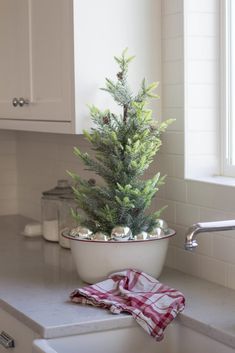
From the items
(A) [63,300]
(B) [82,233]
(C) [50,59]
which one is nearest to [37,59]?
(C) [50,59]

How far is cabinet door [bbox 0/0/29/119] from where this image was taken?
10.0ft

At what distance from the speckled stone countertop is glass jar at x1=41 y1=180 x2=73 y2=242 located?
0.17 m

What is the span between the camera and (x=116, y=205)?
8.20 feet

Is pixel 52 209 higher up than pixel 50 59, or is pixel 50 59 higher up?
pixel 50 59

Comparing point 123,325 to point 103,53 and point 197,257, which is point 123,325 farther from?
point 103,53

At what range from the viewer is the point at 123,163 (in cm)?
252

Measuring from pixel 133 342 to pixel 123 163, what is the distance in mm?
578

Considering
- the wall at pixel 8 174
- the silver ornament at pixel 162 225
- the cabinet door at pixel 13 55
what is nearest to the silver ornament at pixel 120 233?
the silver ornament at pixel 162 225

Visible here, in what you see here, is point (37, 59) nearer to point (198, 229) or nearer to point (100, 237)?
point (100, 237)

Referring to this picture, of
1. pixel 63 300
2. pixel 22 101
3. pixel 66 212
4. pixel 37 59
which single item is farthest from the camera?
pixel 66 212

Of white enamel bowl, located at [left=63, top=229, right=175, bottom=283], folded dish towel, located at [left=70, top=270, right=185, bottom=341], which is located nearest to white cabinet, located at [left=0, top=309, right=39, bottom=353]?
folded dish towel, located at [left=70, top=270, right=185, bottom=341]

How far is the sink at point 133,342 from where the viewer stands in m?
2.13

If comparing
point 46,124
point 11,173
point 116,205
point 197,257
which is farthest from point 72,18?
point 11,173

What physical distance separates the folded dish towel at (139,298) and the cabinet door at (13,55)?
3.24 ft
